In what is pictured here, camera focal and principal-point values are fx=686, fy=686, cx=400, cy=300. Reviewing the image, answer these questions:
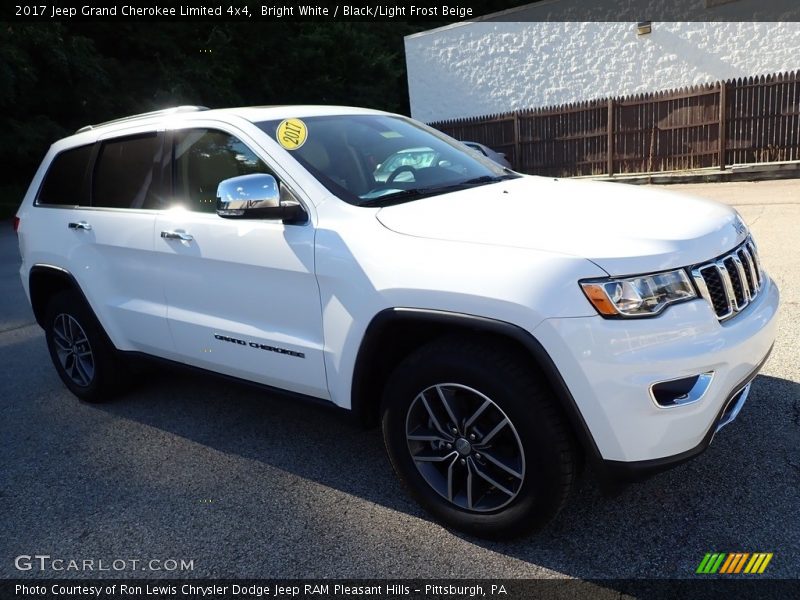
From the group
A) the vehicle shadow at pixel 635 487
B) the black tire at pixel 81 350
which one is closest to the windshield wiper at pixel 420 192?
the vehicle shadow at pixel 635 487

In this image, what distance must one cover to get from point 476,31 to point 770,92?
29.3 ft

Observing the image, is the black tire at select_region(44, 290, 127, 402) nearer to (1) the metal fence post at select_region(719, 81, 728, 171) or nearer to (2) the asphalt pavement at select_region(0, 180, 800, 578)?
(2) the asphalt pavement at select_region(0, 180, 800, 578)

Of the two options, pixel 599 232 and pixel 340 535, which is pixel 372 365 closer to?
pixel 340 535

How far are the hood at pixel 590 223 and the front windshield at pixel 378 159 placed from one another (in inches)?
9.2

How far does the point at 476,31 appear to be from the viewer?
21.0 meters

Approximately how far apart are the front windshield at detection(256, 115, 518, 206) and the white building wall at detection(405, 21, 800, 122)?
635 inches

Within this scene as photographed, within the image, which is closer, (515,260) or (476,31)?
(515,260)

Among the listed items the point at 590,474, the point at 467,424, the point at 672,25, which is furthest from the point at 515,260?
the point at 672,25

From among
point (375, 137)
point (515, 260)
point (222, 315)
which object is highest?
point (375, 137)

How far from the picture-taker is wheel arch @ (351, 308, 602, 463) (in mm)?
2410

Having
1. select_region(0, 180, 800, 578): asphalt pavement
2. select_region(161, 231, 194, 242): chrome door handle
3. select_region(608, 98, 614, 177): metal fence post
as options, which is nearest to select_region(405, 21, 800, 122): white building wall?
select_region(608, 98, 614, 177): metal fence post

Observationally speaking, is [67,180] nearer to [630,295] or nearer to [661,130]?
[630,295]

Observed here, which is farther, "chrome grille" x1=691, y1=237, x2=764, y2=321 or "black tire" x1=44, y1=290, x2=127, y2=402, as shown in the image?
"black tire" x1=44, y1=290, x2=127, y2=402

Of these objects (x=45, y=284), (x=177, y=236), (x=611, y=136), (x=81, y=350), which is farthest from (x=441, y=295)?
(x=611, y=136)
